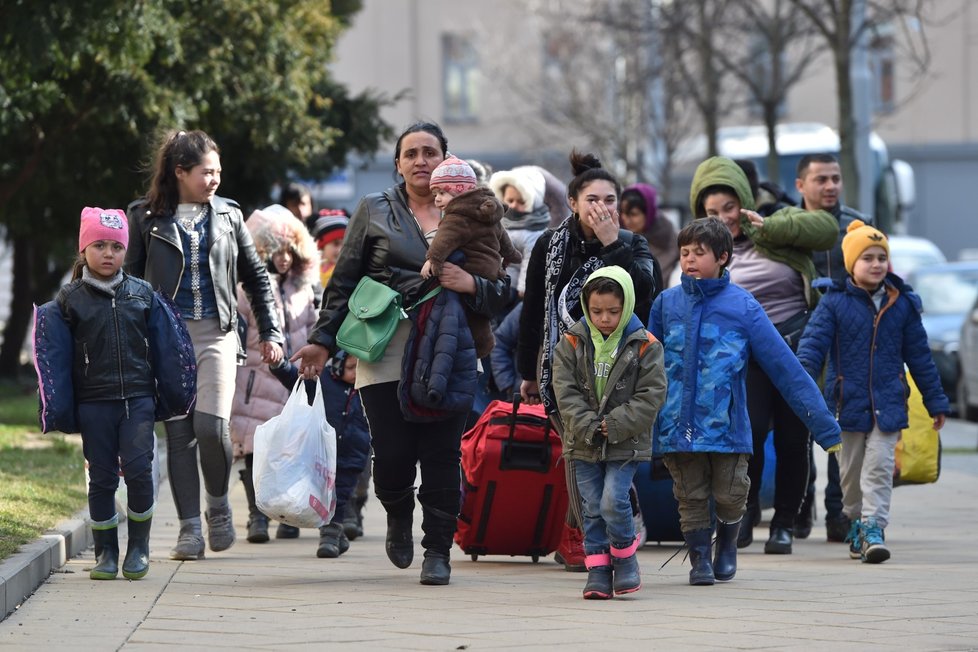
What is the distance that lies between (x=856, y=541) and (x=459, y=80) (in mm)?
44038

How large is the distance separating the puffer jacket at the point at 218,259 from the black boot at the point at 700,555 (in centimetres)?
231

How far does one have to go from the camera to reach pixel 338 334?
759cm

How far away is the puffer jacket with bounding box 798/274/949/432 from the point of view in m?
8.91

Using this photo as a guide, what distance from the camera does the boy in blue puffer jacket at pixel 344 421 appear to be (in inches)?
368

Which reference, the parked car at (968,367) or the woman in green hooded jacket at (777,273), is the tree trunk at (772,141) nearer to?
the parked car at (968,367)

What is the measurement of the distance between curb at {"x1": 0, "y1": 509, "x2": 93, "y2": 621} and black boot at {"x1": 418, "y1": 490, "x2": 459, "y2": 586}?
5.26 ft

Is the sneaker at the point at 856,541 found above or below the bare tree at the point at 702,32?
below

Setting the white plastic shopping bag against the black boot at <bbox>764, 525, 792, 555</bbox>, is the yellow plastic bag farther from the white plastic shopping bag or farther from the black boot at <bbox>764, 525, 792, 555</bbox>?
the white plastic shopping bag

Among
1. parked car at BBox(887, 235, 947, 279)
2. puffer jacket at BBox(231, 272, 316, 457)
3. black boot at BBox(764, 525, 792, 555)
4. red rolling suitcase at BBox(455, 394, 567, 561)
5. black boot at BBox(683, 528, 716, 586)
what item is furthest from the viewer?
parked car at BBox(887, 235, 947, 279)

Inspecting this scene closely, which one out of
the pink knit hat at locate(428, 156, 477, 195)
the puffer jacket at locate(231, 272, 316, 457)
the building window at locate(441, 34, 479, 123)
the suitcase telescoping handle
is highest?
the building window at locate(441, 34, 479, 123)

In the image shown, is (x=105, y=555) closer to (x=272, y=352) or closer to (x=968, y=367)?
(x=272, y=352)

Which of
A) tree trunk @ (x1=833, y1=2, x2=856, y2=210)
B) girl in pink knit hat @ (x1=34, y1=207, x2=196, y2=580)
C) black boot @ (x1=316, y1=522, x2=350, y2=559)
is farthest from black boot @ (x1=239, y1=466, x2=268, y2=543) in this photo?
tree trunk @ (x1=833, y1=2, x2=856, y2=210)

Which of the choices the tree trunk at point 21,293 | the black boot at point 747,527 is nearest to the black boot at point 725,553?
the black boot at point 747,527

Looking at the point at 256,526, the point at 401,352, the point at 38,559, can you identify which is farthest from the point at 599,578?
the point at 256,526
